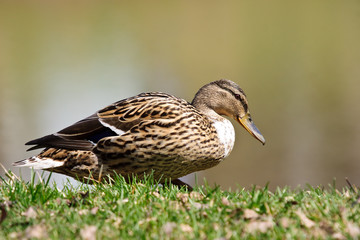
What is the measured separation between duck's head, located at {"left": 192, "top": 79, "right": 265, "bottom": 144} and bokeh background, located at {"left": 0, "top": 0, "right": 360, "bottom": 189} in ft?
3.43

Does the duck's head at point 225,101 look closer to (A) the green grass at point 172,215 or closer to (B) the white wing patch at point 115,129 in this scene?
(B) the white wing patch at point 115,129

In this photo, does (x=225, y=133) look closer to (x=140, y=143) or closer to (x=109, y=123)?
(x=140, y=143)

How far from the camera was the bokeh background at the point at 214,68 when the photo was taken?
14.8 m

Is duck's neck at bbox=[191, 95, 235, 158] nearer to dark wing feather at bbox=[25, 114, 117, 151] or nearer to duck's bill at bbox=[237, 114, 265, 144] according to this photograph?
duck's bill at bbox=[237, 114, 265, 144]

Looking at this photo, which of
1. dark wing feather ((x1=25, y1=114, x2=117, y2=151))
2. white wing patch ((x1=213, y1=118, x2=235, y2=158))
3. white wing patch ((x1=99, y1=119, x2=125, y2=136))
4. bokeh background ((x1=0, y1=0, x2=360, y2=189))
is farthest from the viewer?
bokeh background ((x1=0, y1=0, x2=360, y2=189))

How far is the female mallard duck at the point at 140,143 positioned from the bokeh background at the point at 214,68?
550mm

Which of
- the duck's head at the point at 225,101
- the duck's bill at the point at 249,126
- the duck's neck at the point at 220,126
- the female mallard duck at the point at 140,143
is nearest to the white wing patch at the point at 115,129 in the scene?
the female mallard duck at the point at 140,143

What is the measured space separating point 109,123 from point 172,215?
86.8 inches

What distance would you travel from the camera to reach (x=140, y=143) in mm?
5922

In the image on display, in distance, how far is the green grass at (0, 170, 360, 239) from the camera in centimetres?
381

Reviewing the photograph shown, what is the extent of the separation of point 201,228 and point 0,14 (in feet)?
138

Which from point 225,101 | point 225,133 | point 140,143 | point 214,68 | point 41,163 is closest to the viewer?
point 140,143

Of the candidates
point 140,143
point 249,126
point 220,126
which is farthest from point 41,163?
point 249,126

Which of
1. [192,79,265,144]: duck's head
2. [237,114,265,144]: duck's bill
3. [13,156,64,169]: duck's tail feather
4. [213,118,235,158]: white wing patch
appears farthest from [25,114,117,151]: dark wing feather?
[237,114,265,144]: duck's bill
